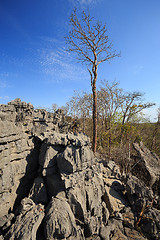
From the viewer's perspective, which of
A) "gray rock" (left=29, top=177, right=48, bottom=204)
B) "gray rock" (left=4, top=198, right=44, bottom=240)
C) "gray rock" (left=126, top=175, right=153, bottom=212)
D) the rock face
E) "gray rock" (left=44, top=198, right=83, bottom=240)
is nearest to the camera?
"gray rock" (left=4, top=198, right=44, bottom=240)

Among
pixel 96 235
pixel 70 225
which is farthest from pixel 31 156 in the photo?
pixel 96 235

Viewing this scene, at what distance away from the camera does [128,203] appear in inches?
271

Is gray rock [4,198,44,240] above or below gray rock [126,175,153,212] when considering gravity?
above

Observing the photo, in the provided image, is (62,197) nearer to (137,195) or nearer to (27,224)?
(27,224)

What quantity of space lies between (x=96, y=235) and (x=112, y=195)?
2.28m

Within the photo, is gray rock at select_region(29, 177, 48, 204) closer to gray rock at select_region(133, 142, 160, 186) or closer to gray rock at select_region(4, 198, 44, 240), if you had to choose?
gray rock at select_region(4, 198, 44, 240)

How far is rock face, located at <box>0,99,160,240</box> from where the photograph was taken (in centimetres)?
432

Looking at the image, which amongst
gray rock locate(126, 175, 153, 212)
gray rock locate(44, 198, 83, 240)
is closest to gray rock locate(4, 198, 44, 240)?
gray rock locate(44, 198, 83, 240)

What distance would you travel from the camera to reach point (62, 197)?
514 cm

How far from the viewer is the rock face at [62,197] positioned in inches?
A: 170

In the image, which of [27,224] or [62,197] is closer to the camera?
[27,224]

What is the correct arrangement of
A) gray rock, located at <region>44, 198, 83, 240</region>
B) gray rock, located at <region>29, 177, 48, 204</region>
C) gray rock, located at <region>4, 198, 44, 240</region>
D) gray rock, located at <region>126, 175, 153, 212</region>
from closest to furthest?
gray rock, located at <region>4, 198, 44, 240</region> < gray rock, located at <region>44, 198, 83, 240</region> < gray rock, located at <region>29, 177, 48, 204</region> < gray rock, located at <region>126, 175, 153, 212</region>

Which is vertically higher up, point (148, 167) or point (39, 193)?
point (39, 193)

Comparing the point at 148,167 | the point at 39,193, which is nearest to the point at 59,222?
the point at 39,193
